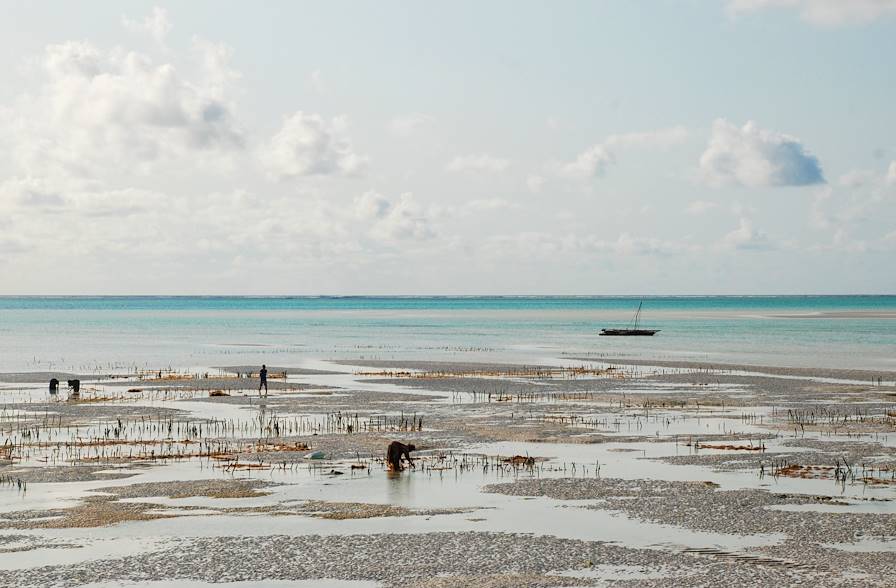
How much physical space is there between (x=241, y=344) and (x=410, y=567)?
96.5m

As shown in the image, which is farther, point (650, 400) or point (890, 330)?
point (890, 330)

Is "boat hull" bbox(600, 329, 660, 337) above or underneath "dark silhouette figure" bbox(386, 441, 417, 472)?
above

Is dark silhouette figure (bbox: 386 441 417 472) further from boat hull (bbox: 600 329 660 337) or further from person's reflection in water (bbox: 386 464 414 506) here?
boat hull (bbox: 600 329 660 337)

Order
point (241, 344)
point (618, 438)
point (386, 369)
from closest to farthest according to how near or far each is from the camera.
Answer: point (618, 438) → point (386, 369) → point (241, 344)

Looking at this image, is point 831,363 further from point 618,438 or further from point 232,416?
point 232,416

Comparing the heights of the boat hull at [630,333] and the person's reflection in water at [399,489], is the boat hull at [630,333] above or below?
above

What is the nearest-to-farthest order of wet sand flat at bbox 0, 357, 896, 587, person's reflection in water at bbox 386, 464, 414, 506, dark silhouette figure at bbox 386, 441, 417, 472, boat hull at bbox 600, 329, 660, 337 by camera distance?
1. wet sand flat at bbox 0, 357, 896, 587
2. person's reflection in water at bbox 386, 464, 414, 506
3. dark silhouette figure at bbox 386, 441, 417, 472
4. boat hull at bbox 600, 329, 660, 337

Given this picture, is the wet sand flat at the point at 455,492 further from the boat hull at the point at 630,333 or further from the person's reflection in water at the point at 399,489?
the boat hull at the point at 630,333

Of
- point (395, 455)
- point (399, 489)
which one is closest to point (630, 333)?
point (395, 455)

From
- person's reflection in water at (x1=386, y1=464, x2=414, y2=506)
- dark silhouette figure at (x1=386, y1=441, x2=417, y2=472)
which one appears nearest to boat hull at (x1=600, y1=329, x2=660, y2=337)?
dark silhouette figure at (x1=386, y1=441, x2=417, y2=472)

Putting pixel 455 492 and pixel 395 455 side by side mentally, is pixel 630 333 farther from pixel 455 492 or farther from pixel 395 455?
pixel 455 492

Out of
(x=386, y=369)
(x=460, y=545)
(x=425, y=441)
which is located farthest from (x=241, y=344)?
(x=460, y=545)

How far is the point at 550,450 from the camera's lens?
110 feet

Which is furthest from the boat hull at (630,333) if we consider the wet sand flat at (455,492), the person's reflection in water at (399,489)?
the person's reflection in water at (399,489)
